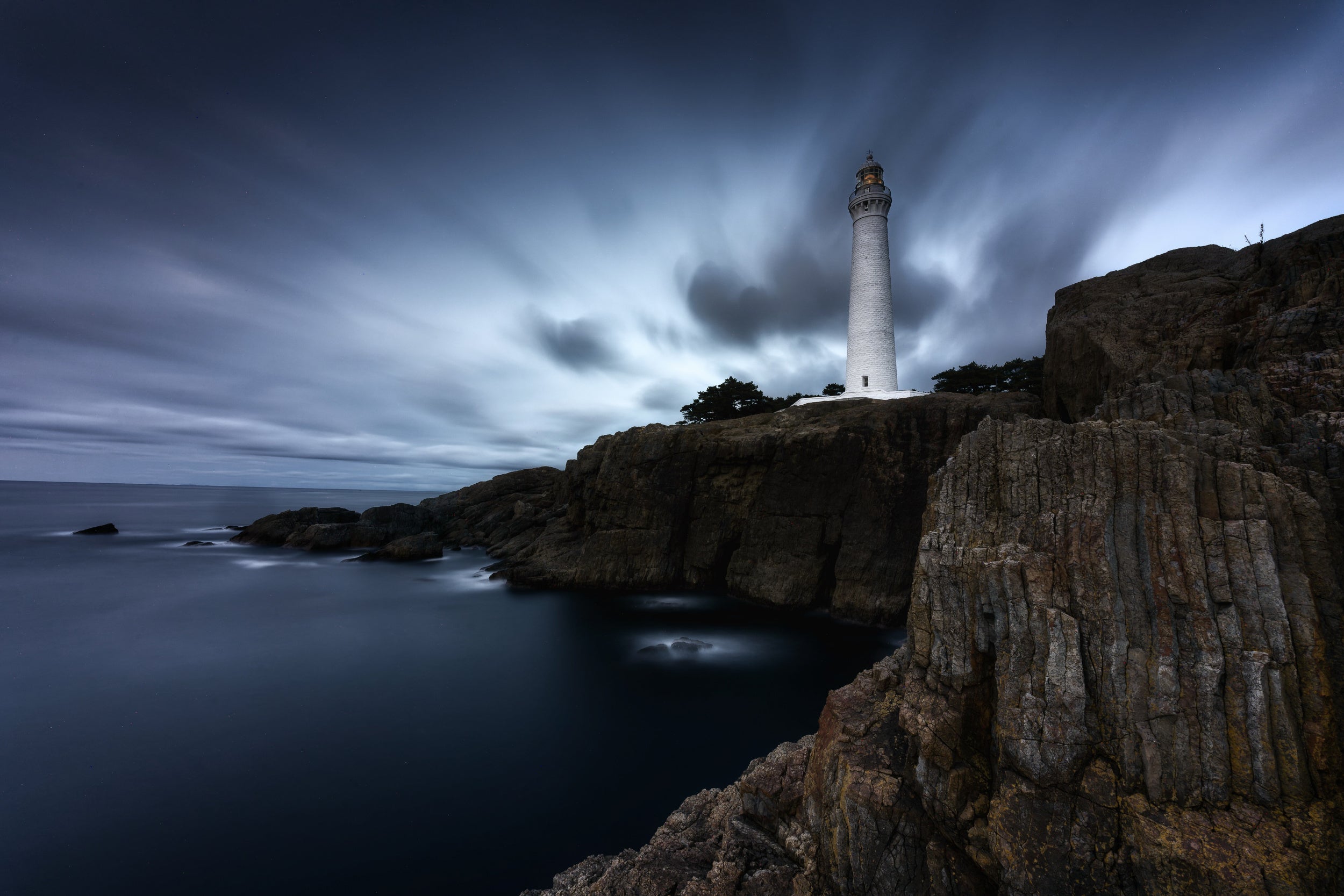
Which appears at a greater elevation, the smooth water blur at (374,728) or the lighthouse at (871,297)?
the lighthouse at (871,297)

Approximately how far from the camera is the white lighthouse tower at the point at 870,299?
2975 centimetres

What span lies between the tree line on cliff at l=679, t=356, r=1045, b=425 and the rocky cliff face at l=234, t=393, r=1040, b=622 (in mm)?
4706

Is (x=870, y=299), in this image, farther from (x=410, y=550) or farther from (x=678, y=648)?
(x=410, y=550)

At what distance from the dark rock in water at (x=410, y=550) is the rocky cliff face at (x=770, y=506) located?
358 inches

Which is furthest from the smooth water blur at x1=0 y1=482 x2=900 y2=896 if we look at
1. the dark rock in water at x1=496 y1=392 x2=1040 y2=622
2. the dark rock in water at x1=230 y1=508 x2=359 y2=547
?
the dark rock in water at x1=230 y1=508 x2=359 y2=547

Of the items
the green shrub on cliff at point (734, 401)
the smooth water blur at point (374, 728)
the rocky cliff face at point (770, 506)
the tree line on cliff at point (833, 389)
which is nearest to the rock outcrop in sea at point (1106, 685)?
the smooth water blur at point (374, 728)

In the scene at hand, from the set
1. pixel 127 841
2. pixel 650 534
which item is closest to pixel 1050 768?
pixel 127 841

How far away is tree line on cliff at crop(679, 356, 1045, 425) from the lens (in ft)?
93.2

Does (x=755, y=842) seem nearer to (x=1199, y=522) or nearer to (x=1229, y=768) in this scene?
(x=1229, y=768)

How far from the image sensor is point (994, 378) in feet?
97.7

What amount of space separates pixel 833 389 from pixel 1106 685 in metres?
37.0

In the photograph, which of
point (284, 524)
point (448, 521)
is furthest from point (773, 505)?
point (284, 524)

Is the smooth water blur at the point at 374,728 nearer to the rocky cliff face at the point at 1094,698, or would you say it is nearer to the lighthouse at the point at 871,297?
the rocky cliff face at the point at 1094,698

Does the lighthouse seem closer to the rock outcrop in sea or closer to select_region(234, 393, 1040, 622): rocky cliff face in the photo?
select_region(234, 393, 1040, 622): rocky cliff face
